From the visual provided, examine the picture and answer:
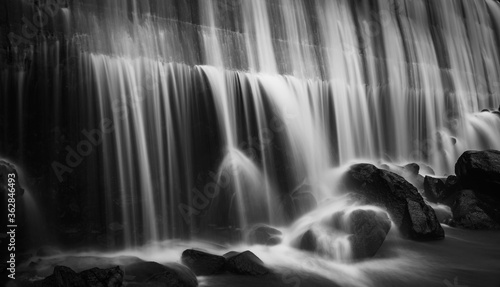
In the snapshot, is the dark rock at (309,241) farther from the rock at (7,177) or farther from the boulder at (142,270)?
the rock at (7,177)

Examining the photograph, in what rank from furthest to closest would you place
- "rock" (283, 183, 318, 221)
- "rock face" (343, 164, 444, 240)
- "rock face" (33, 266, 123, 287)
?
"rock" (283, 183, 318, 221)
"rock face" (343, 164, 444, 240)
"rock face" (33, 266, 123, 287)

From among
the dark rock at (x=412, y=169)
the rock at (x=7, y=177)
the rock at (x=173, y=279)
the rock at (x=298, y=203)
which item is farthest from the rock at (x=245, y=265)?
the dark rock at (x=412, y=169)

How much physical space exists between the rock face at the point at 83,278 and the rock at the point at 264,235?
12.4ft

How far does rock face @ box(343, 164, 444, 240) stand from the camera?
9.64m

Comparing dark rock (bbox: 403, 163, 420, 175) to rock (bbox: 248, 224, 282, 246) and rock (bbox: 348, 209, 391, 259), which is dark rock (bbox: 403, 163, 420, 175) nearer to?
rock (bbox: 348, 209, 391, 259)

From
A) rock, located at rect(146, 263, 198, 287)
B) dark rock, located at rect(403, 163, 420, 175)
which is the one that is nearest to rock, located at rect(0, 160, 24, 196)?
rock, located at rect(146, 263, 198, 287)

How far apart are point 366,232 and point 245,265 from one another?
264 cm

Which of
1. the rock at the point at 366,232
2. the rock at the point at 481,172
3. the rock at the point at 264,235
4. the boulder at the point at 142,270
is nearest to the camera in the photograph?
the boulder at the point at 142,270

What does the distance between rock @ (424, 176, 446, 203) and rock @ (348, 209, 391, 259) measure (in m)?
4.20

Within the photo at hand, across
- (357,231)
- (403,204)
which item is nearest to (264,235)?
(357,231)

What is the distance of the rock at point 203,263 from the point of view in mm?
7543

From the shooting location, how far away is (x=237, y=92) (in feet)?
36.7

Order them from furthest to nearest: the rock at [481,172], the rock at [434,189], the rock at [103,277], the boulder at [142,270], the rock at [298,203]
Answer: the rock at [434,189], the rock at [481,172], the rock at [298,203], the boulder at [142,270], the rock at [103,277]

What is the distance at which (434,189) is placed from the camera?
41.2 feet
